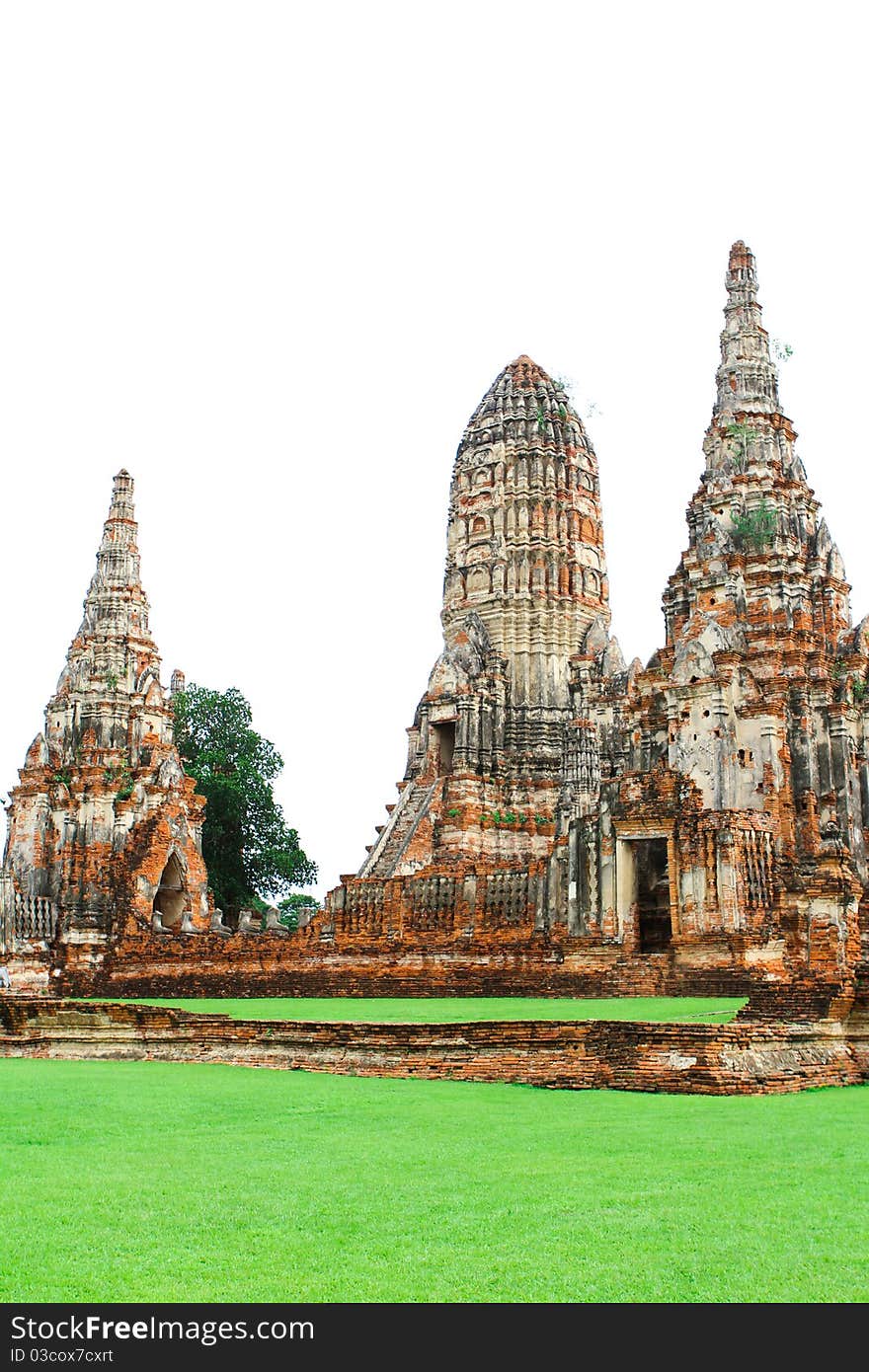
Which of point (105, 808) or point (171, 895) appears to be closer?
point (105, 808)

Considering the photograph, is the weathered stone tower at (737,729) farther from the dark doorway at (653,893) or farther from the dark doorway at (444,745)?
the dark doorway at (444,745)

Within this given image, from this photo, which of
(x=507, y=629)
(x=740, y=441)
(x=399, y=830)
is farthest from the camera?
(x=507, y=629)

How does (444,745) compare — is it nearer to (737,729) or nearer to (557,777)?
(557,777)

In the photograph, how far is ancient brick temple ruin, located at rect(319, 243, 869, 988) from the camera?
82.8ft

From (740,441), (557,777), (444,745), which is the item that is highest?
(740,441)

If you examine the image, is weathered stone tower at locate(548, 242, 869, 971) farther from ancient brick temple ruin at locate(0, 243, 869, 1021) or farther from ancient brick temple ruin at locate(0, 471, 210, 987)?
ancient brick temple ruin at locate(0, 471, 210, 987)

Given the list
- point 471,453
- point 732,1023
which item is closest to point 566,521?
point 471,453

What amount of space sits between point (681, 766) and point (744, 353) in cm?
1075

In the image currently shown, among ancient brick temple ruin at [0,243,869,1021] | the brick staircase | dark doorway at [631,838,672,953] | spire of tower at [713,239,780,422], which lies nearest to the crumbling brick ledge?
ancient brick temple ruin at [0,243,869,1021]

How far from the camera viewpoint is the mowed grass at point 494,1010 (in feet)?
58.4

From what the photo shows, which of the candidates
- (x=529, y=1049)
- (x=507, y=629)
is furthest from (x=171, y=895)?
(x=529, y=1049)

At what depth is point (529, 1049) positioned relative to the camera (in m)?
15.4

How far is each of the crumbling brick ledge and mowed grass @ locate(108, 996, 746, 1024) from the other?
803mm

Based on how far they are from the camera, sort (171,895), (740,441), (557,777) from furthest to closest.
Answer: (557,777)
(171,895)
(740,441)
